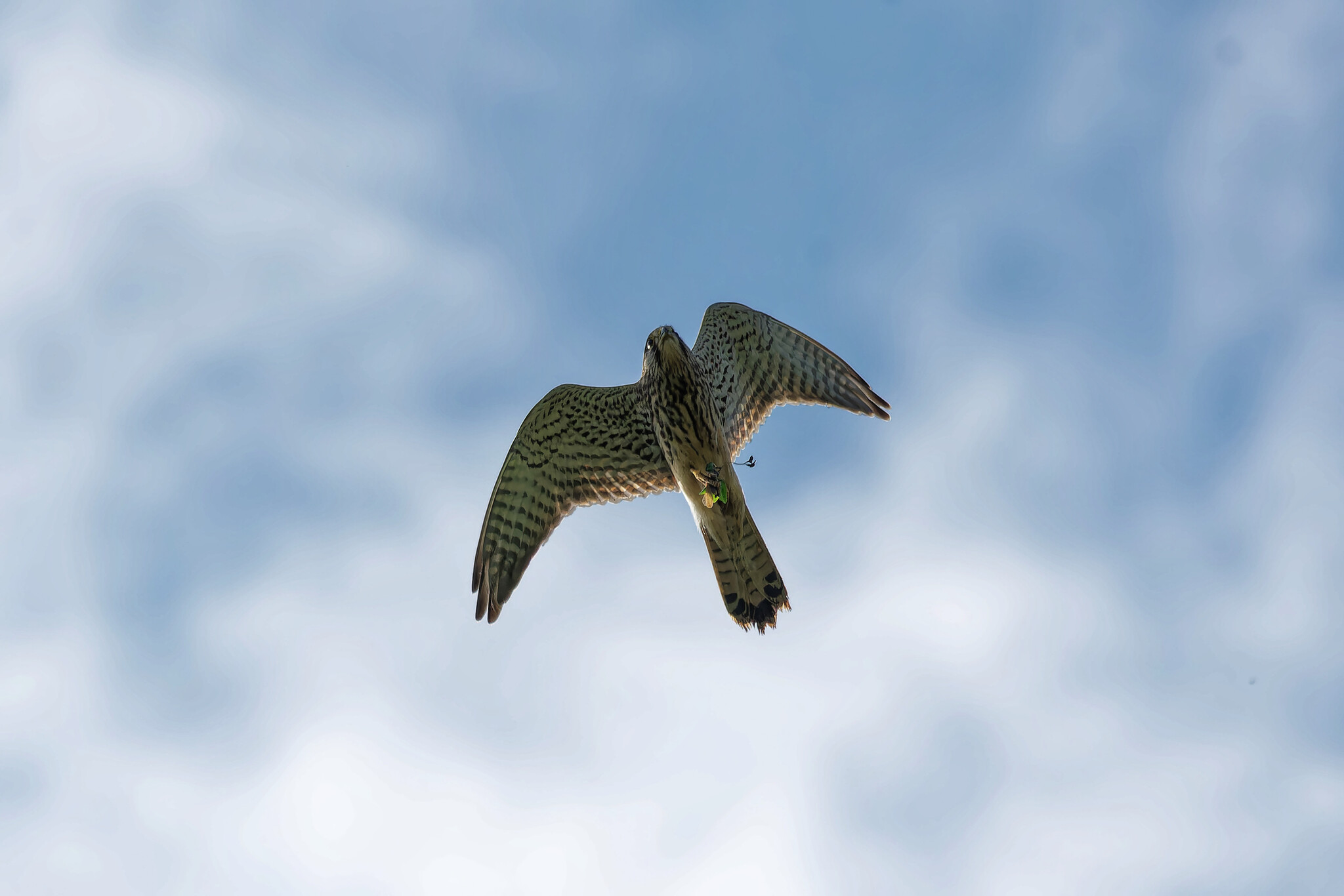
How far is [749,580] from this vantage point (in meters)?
8.00

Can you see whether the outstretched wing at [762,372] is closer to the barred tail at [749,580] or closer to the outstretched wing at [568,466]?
the outstretched wing at [568,466]

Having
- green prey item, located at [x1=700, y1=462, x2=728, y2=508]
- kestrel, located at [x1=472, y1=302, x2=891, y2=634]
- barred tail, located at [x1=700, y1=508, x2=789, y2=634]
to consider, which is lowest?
barred tail, located at [x1=700, y1=508, x2=789, y2=634]

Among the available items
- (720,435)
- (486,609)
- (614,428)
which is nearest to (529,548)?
(486,609)

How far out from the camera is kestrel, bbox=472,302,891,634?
8.23m

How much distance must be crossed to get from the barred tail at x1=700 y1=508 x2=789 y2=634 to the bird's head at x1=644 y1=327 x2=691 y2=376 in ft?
5.06

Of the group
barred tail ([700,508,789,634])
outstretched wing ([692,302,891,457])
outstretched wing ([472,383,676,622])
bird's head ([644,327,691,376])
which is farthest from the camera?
outstretched wing ([692,302,891,457])

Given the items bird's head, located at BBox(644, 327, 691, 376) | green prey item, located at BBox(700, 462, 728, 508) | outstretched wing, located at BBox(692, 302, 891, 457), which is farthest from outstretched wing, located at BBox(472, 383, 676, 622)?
outstretched wing, located at BBox(692, 302, 891, 457)

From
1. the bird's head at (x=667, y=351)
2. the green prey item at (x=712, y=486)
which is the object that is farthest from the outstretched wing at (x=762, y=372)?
the green prey item at (x=712, y=486)

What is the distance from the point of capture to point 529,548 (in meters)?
8.52

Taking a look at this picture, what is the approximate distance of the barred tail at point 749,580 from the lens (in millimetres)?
7898

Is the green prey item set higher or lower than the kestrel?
lower

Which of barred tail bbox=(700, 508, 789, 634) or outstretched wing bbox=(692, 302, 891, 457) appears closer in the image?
barred tail bbox=(700, 508, 789, 634)

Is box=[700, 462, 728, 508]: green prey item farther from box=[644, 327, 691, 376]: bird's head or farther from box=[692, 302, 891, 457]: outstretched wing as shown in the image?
box=[644, 327, 691, 376]: bird's head

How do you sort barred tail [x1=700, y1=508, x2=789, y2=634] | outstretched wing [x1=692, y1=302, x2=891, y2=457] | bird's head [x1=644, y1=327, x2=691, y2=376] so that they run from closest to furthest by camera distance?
barred tail [x1=700, y1=508, x2=789, y2=634] → bird's head [x1=644, y1=327, x2=691, y2=376] → outstretched wing [x1=692, y1=302, x2=891, y2=457]
